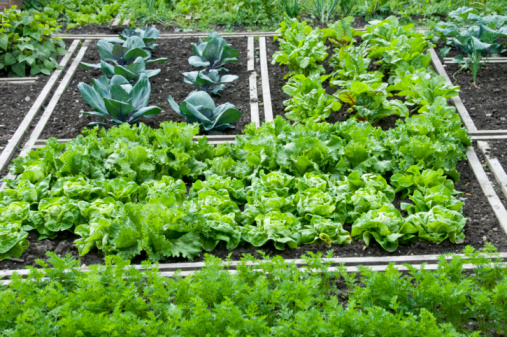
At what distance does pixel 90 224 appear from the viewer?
10.5 feet

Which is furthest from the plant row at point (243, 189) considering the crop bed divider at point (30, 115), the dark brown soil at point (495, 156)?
the crop bed divider at point (30, 115)

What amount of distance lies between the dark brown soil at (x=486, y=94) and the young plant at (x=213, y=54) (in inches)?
95.5

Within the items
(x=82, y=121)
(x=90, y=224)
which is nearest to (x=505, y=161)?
(x=90, y=224)

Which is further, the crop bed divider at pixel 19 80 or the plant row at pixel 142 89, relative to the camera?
the crop bed divider at pixel 19 80

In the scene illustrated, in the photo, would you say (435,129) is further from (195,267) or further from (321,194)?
(195,267)

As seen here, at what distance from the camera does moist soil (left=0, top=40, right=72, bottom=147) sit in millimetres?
4695

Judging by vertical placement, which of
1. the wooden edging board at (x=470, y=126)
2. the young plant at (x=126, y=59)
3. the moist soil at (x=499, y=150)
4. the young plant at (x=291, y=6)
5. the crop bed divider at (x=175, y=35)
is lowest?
the moist soil at (x=499, y=150)

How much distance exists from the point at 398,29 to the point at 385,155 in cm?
236

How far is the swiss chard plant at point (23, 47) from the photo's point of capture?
557 cm

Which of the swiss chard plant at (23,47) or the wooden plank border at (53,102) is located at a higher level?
the swiss chard plant at (23,47)

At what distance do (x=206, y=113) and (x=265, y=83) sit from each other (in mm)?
1092

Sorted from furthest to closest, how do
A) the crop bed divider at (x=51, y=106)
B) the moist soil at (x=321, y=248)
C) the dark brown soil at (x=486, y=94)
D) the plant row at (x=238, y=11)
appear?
the plant row at (x=238, y=11), the dark brown soil at (x=486, y=94), the crop bed divider at (x=51, y=106), the moist soil at (x=321, y=248)

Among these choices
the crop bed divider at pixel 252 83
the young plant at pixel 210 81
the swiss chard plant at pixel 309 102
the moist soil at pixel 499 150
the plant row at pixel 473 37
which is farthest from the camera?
the plant row at pixel 473 37

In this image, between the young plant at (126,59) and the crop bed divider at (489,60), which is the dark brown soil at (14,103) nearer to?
the young plant at (126,59)
